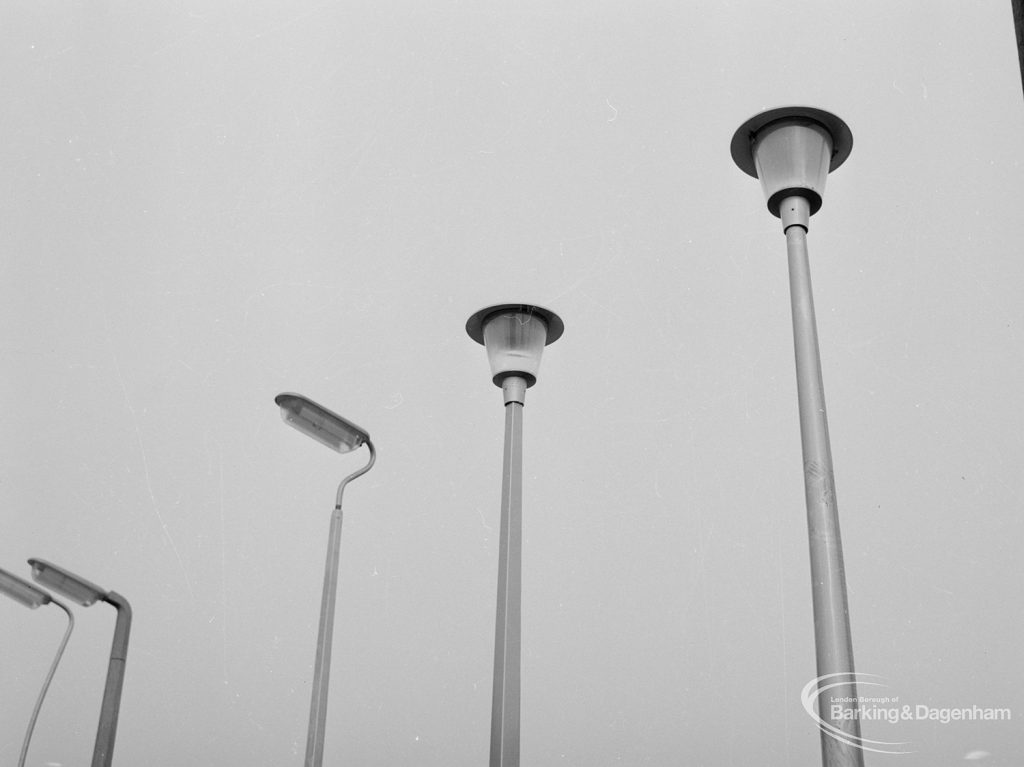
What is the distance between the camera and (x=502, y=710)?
6.54m

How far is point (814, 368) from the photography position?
16.1ft

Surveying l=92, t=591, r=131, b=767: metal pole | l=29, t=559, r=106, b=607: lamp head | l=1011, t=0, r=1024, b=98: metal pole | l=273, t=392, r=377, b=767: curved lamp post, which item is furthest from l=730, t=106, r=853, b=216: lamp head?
l=29, t=559, r=106, b=607: lamp head

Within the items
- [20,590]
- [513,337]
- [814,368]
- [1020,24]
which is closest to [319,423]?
[513,337]

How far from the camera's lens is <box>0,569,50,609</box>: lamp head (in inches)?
463

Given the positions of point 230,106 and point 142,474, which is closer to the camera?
point 230,106

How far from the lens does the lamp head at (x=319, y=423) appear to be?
861cm

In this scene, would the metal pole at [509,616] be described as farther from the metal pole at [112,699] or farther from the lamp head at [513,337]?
the metal pole at [112,699]

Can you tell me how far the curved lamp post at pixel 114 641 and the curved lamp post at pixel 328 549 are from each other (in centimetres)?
197

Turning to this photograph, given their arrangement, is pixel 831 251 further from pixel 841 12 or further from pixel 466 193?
pixel 466 193

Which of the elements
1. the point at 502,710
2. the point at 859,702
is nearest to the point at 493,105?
the point at 502,710

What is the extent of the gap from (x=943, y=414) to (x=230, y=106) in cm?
1476

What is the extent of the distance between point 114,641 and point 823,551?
23.4ft

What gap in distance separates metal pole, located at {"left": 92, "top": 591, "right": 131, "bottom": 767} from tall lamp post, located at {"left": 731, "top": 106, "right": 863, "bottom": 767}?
20.2ft

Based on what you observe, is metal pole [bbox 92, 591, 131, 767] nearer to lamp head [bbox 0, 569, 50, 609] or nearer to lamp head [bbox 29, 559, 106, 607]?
lamp head [bbox 29, 559, 106, 607]
